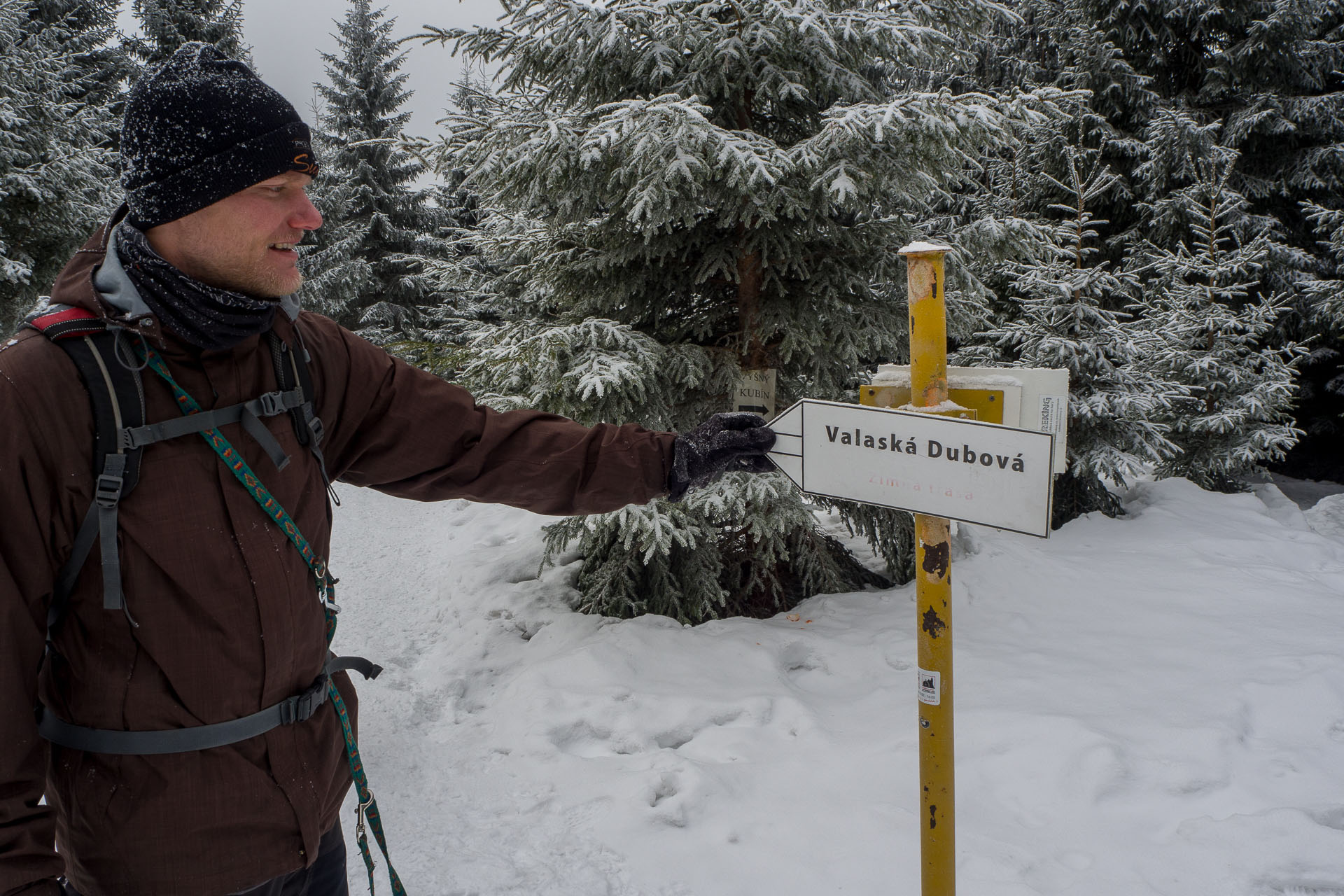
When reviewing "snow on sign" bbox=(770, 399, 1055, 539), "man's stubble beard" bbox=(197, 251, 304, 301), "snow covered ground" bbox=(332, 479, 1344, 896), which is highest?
"man's stubble beard" bbox=(197, 251, 304, 301)

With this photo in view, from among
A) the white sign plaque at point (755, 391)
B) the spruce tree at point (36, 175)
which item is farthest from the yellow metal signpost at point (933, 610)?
the spruce tree at point (36, 175)

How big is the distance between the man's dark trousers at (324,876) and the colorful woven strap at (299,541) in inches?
2.3

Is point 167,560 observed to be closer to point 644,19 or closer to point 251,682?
point 251,682

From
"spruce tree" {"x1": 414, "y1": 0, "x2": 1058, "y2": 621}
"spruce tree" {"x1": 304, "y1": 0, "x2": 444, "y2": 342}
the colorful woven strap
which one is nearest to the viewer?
the colorful woven strap

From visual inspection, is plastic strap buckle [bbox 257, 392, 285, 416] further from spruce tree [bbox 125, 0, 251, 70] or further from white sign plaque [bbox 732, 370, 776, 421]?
spruce tree [bbox 125, 0, 251, 70]

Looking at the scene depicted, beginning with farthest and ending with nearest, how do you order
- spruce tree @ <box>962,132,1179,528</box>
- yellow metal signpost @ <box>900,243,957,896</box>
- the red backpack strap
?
spruce tree @ <box>962,132,1179,528</box>
yellow metal signpost @ <box>900,243,957,896</box>
the red backpack strap

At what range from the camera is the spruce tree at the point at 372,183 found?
1708 cm

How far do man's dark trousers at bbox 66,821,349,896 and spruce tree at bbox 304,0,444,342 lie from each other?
51.5ft

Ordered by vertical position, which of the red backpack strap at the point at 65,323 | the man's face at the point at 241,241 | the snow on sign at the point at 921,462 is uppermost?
the man's face at the point at 241,241

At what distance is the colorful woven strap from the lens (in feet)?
4.98

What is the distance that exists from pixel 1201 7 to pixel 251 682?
593 inches


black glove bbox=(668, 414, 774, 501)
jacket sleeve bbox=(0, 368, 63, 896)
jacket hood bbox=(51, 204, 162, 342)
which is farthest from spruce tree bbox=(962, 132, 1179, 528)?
jacket sleeve bbox=(0, 368, 63, 896)

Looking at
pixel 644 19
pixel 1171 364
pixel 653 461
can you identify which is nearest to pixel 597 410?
pixel 644 19

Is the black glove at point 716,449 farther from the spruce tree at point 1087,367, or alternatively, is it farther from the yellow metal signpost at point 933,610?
the spruce tree at point 1087,367
